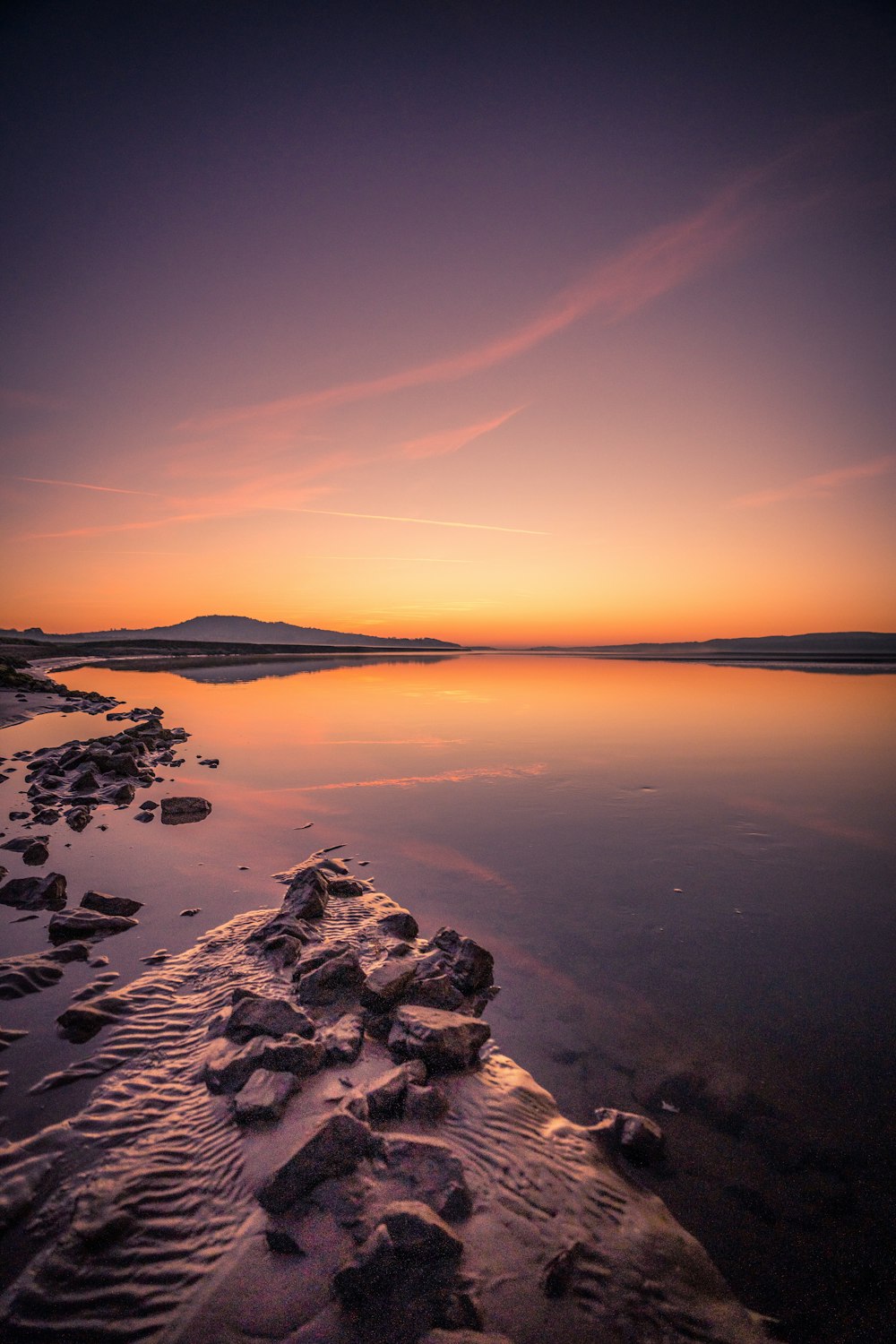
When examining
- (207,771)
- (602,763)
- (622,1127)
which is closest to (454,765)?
(602,763)

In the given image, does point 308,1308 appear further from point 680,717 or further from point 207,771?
point 680,717

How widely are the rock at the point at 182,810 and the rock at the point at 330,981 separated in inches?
230

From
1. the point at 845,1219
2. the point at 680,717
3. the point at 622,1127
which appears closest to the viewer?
the point at 845,1219

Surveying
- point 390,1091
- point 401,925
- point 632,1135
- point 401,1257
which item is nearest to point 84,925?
point 401,925

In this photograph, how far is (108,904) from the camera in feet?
20.0

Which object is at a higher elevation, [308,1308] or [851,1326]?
[308,1308]

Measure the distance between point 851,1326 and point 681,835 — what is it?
258 inches

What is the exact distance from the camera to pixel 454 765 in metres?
13.9

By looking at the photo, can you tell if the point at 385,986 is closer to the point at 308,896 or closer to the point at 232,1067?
the point at 232,1067

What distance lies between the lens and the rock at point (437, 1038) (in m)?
3.84

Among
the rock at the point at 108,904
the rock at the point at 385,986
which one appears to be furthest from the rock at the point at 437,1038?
the rock at the point at 108,904

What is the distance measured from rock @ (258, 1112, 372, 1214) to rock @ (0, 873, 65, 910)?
4.83 meters

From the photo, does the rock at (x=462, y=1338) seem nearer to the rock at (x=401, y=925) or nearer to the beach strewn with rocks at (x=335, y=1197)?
the beach strewn with rocks at (x=335, y=1197)

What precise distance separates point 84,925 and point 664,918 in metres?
6.56
